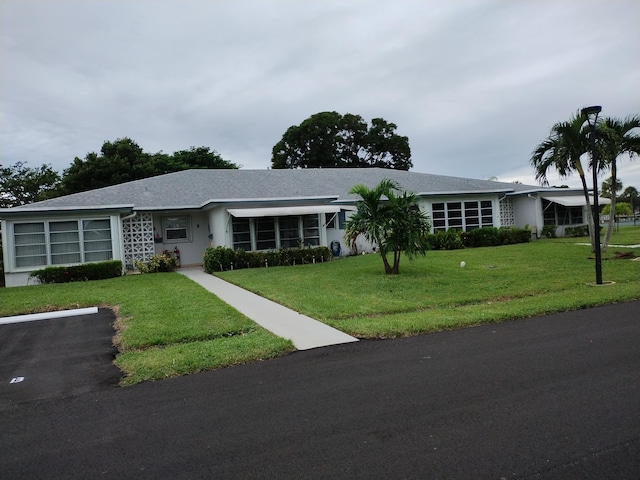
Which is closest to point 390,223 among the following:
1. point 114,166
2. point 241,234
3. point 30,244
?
point 241,234

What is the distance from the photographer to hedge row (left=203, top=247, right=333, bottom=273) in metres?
17.2

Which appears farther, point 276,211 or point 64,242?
point 276,211

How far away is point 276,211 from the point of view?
17859mm

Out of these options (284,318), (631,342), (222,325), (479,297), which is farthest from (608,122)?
(222,325)

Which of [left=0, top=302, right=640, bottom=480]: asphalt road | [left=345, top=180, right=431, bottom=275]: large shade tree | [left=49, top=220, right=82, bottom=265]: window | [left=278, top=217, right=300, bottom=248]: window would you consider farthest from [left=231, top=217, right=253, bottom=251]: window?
[left=0, top=302, right=640, bottom=480]: asphalt road

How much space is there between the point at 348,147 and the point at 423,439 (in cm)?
4712

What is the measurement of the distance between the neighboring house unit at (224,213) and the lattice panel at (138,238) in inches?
1.6

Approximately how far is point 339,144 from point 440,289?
39546mm

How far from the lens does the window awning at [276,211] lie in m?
17.3

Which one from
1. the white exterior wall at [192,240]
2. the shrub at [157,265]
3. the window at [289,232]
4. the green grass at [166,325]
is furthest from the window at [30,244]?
the window at [289,232]

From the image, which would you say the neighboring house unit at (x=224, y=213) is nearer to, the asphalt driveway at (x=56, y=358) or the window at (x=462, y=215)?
the window at (x=462, y=215)

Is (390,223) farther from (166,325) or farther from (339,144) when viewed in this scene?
(339,144)

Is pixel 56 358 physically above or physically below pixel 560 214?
below

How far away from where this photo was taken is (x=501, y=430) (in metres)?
3.63
